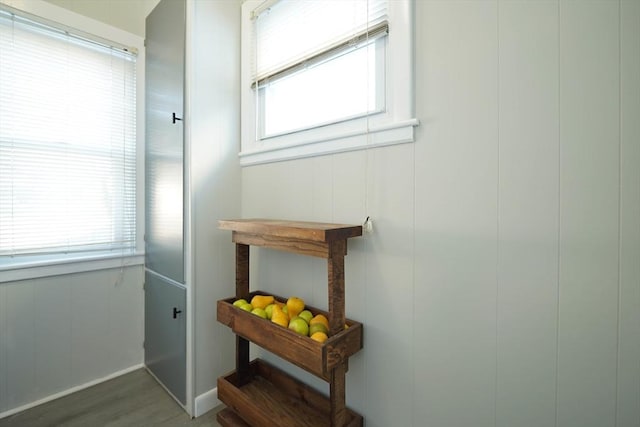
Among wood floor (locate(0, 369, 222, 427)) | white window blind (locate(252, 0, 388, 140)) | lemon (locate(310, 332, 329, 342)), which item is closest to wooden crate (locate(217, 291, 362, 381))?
lemon (locate(310, 332, 329, 342))

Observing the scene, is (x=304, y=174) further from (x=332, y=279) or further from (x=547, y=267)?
(x=547, y=267)

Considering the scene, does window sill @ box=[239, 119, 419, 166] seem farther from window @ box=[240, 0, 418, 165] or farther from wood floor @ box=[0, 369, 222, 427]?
wood floor @ box=[0, 369, 222, 427]

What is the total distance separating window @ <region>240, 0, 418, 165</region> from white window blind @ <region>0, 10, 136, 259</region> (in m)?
0.89

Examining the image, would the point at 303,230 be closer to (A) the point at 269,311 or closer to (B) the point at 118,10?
(A) the point at 269,311

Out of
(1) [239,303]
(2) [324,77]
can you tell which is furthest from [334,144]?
(1) [239,303]

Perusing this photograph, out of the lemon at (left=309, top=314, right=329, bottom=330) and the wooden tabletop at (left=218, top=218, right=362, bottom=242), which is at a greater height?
the wooden tabletop at (left=218, top=218, right=362, bottom=242)

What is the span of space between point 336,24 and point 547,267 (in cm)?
121

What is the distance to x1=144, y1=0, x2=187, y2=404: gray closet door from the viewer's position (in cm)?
153

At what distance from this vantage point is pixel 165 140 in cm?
166

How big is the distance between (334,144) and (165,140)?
1.09 meters

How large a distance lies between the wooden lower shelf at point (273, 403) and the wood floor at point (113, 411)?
27cm

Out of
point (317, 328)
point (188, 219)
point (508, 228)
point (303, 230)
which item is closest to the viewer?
point (508, 228)

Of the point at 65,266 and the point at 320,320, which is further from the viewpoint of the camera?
the point at 65,266

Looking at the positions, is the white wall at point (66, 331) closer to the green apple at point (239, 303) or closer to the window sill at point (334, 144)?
the green apple at point (239, 303)
